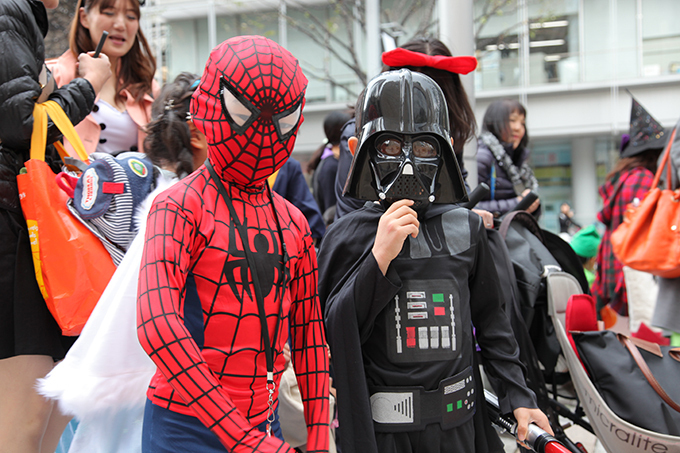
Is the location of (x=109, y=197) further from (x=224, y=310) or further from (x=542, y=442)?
(x=542, y=442)

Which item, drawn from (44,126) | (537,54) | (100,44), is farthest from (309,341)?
(537,54)

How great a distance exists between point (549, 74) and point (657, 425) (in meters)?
14.1

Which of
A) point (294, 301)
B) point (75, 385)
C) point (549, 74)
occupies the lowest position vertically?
point (75, 385)

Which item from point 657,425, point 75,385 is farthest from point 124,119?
point 657,425

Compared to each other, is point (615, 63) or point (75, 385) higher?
point (615, 63)

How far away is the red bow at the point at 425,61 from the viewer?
236 cm

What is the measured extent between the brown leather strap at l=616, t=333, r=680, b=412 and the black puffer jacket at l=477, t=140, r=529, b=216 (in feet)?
4.59

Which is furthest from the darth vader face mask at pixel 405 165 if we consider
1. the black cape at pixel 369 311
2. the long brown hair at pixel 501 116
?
the long brown hair at pixel 501 116

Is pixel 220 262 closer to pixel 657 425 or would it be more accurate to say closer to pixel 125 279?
pixel 125 279

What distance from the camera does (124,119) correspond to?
263 centimetres

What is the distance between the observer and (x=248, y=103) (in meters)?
1.28

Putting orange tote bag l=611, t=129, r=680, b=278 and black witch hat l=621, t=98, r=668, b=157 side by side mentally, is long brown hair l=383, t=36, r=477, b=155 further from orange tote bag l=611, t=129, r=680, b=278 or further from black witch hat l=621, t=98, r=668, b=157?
black witch hat l=621, t=98, r=668, b=157

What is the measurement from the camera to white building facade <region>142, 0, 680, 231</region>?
14.0m

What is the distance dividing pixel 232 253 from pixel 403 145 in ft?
2.42
